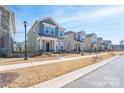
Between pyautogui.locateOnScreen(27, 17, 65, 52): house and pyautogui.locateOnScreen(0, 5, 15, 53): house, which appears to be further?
pyautogui.locateOnScreen(27, 17, 65, 52): house

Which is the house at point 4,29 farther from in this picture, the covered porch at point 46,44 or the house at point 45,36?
the covered porch at point 46,44

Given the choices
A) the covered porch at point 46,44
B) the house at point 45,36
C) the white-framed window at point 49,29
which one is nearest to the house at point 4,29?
the house at point 45,36

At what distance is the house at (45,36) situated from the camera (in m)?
28.7

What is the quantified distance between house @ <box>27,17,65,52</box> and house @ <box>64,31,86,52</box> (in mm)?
6884

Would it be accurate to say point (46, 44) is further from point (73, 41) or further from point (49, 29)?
point (73, 41)

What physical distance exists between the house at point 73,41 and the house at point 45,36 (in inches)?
271

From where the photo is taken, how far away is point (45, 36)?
28.7 m

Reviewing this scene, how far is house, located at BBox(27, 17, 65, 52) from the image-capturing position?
1129 inches

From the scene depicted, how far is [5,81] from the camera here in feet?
27.6

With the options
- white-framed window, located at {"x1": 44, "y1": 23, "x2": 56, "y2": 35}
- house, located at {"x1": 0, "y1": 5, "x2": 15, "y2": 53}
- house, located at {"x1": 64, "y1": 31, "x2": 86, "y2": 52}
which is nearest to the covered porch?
white-framed window, located at {"x1": 44, "y1": 23, "x2": 56, "y2": 35}

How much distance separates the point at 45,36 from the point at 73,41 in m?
14.4

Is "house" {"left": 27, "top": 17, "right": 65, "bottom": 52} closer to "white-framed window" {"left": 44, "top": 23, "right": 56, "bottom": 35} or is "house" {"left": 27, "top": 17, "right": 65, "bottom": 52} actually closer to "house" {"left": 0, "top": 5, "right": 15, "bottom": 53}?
"white-framed window" {"left": 44, "top": 23, "right": 56, "bottom": 35}
